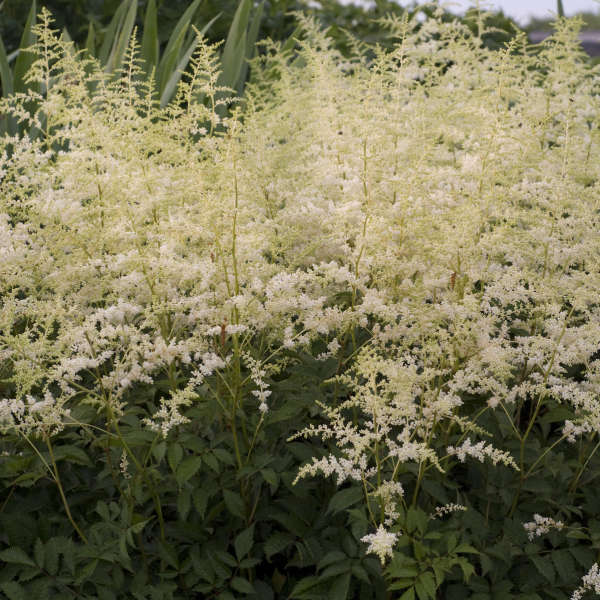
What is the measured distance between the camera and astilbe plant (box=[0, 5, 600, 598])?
8.41 ft

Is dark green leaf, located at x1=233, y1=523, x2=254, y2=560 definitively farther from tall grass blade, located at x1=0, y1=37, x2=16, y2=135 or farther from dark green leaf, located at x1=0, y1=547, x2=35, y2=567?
tall grass blade, located at x1=0, y1=37, x2=16, y2=135

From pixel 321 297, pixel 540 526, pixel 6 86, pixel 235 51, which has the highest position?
pixel 235 51

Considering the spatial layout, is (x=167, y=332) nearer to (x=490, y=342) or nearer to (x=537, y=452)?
(x=490, y=342)

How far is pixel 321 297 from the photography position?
2881 mm

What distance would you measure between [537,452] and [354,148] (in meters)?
1.61

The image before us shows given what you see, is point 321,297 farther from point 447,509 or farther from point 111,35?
point 111,35

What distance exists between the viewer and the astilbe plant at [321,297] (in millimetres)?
2562

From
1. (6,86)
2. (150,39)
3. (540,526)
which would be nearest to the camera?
(540,526)

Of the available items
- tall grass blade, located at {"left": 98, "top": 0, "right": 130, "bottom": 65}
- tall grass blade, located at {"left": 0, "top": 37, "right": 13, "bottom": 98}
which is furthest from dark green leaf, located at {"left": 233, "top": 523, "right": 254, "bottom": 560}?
tall grass blade, located at {"left": 98, "top": 0, "right": 130, "bottom": 65}

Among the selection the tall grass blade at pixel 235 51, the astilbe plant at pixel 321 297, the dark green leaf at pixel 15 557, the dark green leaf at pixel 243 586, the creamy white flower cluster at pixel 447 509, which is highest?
the tall grass blade at pixel 235 51

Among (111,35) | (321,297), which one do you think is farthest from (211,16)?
(321,297)

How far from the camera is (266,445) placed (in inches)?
115

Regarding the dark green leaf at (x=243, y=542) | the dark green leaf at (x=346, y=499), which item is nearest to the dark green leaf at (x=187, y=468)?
the dark green leaf at (x=243, y=542)

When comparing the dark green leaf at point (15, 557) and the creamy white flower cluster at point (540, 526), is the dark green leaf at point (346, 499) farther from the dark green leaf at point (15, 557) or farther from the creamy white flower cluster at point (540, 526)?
→ the dark green leaf at point (15, 557)
